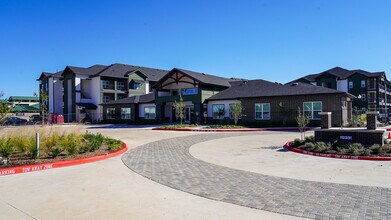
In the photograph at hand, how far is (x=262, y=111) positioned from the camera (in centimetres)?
3178

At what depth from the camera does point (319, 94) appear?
27.9 metres

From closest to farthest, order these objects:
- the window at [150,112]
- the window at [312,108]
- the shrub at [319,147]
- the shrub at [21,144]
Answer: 1. the shrub at [21,144]
2. the shrub at [319,147]
3. the window at [312,108]
4. the window at [150,112]

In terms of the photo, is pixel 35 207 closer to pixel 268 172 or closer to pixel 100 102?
pixel 268 172

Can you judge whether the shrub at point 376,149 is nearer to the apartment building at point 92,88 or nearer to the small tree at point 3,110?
the small tree at point 3,110

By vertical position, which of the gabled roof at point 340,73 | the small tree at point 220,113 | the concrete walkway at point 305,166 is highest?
the gabled roof at point 340,73

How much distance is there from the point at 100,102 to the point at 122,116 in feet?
31.0

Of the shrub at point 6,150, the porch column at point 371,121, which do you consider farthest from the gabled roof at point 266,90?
the shrub at point 6,150

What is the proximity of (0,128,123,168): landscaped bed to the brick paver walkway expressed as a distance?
2.88 meters

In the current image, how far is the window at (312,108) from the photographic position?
1111 inches

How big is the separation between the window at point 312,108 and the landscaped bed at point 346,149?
1622 centimetres

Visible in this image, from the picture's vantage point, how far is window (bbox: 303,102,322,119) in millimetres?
28212

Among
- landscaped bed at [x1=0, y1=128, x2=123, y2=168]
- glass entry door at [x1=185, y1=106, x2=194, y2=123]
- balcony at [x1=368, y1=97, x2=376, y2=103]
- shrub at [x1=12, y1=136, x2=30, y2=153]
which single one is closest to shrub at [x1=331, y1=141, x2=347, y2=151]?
landscaped bed at [x1=0, y1=128, x2=123, y2=168]

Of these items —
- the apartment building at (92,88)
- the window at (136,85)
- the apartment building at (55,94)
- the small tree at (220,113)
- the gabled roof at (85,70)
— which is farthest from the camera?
the apartment building at (55,94)

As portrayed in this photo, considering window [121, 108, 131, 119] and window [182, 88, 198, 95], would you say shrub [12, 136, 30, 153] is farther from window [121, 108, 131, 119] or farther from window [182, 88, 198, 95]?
window [121, 108, 131, 119]
